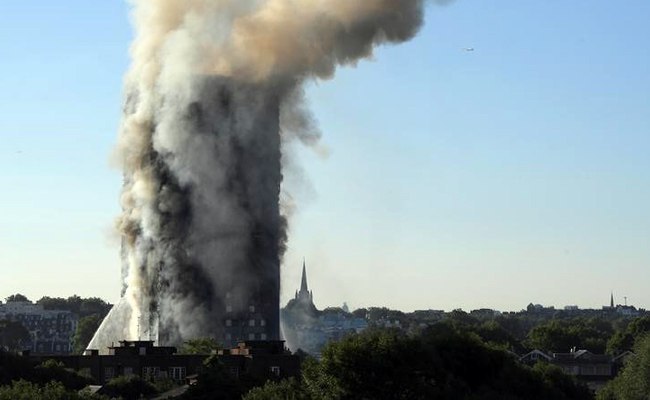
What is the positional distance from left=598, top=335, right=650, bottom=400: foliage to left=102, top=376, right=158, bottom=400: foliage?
34549 mm

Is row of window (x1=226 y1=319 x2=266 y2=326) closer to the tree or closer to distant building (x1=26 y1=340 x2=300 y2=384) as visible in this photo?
distant building (x1=26 y1=340 x2=300 y2=384)

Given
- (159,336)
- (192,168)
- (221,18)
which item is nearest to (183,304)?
(159,336)

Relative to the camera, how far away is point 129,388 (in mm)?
105188

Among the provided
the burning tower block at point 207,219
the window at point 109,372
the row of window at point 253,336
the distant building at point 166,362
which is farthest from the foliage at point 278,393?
the row of window at point 253,336

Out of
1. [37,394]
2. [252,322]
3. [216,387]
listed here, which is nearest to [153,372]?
[216,387]

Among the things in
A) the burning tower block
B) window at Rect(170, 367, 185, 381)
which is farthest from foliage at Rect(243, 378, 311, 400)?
the burning tower block

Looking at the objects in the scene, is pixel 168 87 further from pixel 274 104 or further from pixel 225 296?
pixel 225 296

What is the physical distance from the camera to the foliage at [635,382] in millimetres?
107250

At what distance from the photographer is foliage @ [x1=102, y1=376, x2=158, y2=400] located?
10375cm

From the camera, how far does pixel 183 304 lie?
171625mm

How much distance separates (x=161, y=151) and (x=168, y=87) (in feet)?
25.5

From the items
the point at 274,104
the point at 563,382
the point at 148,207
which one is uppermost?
the point at 274,104

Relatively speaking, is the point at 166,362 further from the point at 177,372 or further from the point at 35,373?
the point at 35,373

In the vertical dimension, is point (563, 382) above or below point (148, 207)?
below
